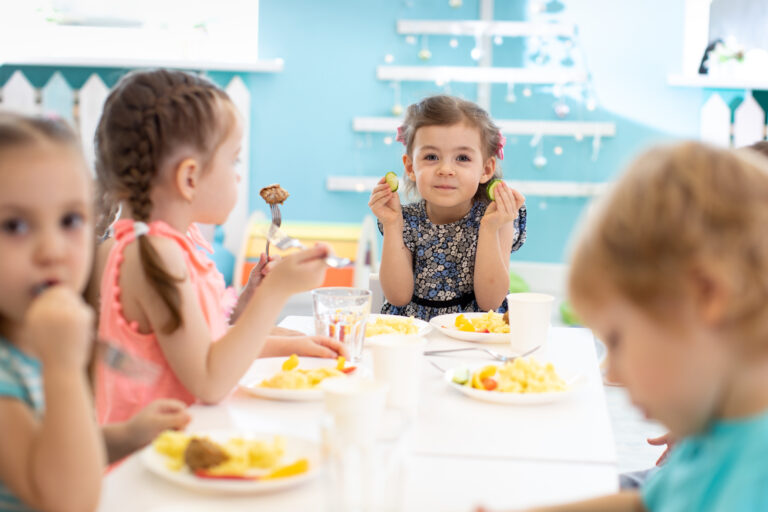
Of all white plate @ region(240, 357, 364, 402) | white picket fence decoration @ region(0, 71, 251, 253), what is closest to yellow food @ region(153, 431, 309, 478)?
white plate @ region(240, 357, 364, 402)

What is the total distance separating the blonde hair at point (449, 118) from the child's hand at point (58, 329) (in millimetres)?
1575

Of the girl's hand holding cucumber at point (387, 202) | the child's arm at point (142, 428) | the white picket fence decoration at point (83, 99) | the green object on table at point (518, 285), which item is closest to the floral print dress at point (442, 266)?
the girl's hand holding cucumber at point (387, 202)

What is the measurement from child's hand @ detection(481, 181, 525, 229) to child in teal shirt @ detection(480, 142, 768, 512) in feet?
4.31

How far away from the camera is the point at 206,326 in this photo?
122 centimetres

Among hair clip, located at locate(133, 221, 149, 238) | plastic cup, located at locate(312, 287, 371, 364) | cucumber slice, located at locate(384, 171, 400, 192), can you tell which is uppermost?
cucumber slice, located at locate(384, 171, 400, 192)

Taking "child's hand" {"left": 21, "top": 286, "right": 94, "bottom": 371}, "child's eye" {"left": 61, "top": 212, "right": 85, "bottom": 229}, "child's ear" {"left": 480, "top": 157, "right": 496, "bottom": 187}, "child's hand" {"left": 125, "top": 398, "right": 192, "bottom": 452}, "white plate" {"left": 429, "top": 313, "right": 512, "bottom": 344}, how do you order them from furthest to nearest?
"child's ear" {"left": 480, "top": 157, "right": 496, "bottom": 187}
"white plate" {"left": 429, "top": 313, "right": 512, "bottom": 344}
"child's hand" {"left": 125, "top": 398, "right": 192, "bottom": 452}
"child's eye" {"left": 61, "top": 212, "right": 85, "bottom": 229}
"child's hand" {"left": 21, "top": 286, "right": 94, "bottom": 371}

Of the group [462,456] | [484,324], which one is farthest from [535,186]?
[462,456]

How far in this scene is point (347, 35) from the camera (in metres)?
4.59

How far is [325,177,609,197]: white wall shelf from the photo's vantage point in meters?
4.60

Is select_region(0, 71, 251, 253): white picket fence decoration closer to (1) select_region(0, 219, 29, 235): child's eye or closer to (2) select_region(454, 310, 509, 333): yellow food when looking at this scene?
(2) select_region(454, 310, 509, 333): yellow food

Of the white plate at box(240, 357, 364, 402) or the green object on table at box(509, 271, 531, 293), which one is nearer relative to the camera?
the white plate at box(240, 357, 364, 402)

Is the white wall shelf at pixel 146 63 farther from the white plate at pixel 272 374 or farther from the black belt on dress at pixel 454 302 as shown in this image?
the white plate at pixel 272 374

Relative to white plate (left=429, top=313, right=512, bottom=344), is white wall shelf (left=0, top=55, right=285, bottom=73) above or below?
above

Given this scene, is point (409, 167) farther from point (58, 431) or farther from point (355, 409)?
point (58, 431)
